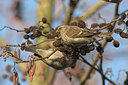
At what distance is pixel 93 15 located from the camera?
7.23m

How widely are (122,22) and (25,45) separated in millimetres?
1372

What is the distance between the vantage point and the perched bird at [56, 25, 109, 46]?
10.8 feet

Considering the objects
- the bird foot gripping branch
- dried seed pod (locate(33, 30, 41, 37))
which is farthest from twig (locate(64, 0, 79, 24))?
dried seed pod (locate(33, 30, 41, 37))

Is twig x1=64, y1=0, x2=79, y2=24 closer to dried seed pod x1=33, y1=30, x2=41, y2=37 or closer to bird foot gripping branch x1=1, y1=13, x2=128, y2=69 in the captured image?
bird foot gripping branch x1=1, y1=13, x2=128, y2=69

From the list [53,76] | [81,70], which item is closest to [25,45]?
[81,70]

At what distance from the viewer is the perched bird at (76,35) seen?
3.28 meters

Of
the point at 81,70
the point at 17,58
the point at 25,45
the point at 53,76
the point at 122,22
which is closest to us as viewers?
the point at 122,22

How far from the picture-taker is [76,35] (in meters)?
3.63

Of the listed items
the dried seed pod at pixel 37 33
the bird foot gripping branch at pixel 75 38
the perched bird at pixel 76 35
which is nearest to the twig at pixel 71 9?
the perched bird at pixel 76 35

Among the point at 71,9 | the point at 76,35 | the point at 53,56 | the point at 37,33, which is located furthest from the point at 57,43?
the point at 71,9

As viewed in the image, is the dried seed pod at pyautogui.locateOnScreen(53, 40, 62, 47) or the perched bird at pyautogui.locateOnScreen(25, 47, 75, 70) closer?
the dried seed pod at pyautogui.locateOnScreen(53, 40, 62, 47)

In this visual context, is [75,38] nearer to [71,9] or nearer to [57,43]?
[57,43]

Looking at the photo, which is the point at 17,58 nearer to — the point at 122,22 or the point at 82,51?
the point at 82,51

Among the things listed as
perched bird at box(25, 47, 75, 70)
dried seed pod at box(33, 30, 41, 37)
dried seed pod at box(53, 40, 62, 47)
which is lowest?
perched bird at box(25, 47, 75, 70)
